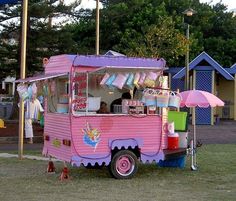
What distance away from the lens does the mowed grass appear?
382 inches

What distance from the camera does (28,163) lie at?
14.2m

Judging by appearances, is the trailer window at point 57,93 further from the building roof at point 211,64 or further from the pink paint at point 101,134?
the building roof at point 211,64

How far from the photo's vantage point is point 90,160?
11367mm

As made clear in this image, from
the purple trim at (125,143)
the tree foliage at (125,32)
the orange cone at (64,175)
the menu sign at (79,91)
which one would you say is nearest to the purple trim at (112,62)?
the menu sign at (79,91)

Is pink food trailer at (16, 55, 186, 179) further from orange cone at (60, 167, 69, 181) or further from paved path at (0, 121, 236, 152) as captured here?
paved path at (0, 121, 236, 152)

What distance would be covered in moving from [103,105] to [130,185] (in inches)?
82.7

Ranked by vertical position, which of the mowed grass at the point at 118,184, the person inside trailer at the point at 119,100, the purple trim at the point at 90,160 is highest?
the person inside trailer at the point at 119,100

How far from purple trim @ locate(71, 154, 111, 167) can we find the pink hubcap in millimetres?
284

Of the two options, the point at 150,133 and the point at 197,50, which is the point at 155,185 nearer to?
the point at 150,133

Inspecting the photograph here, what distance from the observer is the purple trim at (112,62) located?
11414 mm

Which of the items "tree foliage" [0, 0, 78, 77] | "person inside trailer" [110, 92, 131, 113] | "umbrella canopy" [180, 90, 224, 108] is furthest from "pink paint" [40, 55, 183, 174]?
"tree foliage" [0, 0, 78, 77]

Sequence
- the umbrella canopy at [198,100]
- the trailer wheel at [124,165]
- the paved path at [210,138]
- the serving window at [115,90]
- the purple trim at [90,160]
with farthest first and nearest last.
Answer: the paved path at [210,138] → the umbrella canopy at [198,100] → the trailer wheel at [124,165] → the serving window at [115,90] → the purple trim at [90,160]

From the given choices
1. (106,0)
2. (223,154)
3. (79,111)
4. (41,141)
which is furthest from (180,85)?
(79,111)

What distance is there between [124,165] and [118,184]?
0.80 metres
